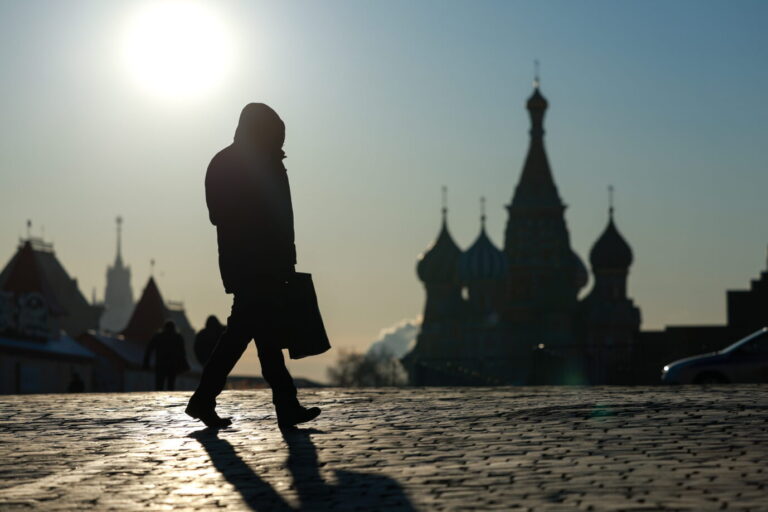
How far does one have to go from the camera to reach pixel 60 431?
39.3 feet

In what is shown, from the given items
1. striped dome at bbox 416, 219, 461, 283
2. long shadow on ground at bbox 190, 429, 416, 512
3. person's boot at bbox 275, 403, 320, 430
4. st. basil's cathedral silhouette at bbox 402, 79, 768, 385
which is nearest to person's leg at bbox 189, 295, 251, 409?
person's boot at bbox 275, 403, 320, 430

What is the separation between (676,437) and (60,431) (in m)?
4.25

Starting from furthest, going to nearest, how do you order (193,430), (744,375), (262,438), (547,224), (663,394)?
1. (547,224)
2. (744,375)
3. (663,394)
4. (193,430)
5. (262,438)

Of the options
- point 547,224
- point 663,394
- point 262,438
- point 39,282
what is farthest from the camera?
point 547,224

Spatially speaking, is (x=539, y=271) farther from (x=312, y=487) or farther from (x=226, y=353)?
(x=312, y=487)

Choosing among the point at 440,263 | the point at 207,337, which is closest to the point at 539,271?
the point at 440,263

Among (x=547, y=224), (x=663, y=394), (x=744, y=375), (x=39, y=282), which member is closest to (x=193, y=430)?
(x=663, y=394)

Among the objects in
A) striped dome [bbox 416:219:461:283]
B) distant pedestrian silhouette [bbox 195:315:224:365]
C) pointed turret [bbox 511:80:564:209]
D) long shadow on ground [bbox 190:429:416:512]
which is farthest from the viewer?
striped dome [bbox 416:219:461:283]

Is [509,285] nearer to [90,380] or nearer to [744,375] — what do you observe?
[90,380]

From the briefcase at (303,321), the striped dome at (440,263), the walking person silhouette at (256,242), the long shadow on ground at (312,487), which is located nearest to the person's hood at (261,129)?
the walking person silhouette at (256,242)

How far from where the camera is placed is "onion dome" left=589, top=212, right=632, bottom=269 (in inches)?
6934

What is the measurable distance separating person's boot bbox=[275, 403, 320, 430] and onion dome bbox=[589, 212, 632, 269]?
545 ft

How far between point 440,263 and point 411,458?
17224 cm

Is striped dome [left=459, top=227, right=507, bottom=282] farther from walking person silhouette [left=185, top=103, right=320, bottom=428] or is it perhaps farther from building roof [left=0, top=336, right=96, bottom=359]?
walking person silhouette [left=185, top=103, right=320, bottom=428]
